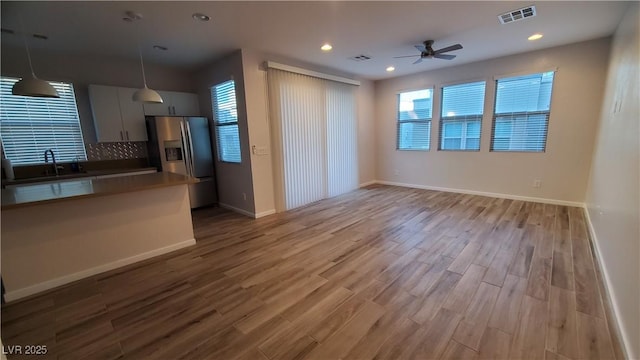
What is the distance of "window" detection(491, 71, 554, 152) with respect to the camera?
4.44 m

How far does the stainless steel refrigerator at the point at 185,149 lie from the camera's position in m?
4.34

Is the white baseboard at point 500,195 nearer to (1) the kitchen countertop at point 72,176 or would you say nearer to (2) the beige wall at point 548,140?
(2) the beige wall at point 548,140

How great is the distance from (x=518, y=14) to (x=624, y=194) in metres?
2.21

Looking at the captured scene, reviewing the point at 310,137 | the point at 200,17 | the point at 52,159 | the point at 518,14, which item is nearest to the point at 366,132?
the point at 310,137

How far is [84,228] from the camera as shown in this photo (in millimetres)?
2553

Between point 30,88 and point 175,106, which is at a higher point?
point 175,106

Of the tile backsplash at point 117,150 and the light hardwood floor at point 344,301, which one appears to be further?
the tile backsplash at point 117,150

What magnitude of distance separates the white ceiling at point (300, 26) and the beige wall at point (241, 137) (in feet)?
0.81

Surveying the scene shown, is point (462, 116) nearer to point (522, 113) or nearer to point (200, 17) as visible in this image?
point (522, 113)

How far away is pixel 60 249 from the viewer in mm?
2451

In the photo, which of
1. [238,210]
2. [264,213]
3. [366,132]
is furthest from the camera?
[366,132]

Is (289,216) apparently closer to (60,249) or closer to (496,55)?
(60,249)

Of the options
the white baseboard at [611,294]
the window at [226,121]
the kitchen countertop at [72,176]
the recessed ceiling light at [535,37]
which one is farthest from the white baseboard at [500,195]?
the kitchen countertop at [72,176]

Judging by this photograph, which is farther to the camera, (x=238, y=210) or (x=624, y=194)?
(x=238, y=210)
